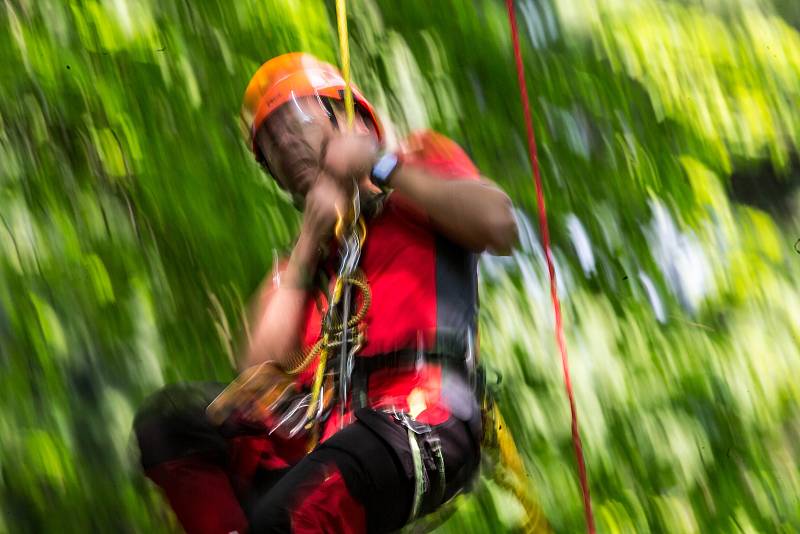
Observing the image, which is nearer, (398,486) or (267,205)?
(398,486)

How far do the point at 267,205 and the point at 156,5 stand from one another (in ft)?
1.67

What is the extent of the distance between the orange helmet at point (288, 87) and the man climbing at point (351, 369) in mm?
37

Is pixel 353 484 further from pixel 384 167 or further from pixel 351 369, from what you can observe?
pixel 384 167

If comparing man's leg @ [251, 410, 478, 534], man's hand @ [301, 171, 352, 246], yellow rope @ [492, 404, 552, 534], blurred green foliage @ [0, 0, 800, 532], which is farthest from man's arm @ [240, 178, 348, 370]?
blurred green foliage @ [0, 0, 800, 532]

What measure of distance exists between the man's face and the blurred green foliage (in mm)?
761

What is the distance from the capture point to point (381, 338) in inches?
71.5

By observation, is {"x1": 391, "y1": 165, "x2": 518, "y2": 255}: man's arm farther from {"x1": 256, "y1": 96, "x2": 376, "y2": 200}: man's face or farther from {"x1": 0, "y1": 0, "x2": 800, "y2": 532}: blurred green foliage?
{"x1": 0, "y1": 0, "x2": 800, "y2": 532}: blurred green foliage

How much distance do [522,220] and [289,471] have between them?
4.76 feet

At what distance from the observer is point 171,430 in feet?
5.93

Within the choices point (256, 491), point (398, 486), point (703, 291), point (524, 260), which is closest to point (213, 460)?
point (256, 491)

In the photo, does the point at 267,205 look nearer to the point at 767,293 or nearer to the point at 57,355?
the point at 57,355

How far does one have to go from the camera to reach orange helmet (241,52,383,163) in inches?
78.4

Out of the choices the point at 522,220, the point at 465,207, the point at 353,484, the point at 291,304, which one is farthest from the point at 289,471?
the point at 522,220

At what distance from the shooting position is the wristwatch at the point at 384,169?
1.80 meters
